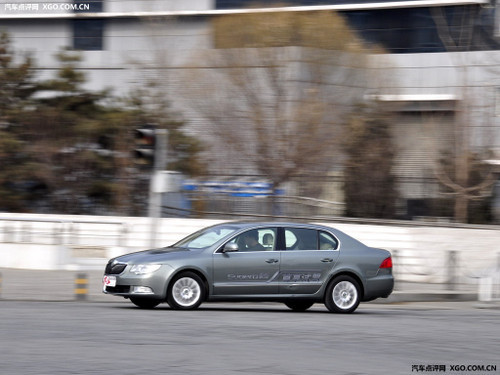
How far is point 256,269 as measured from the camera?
45.1ft

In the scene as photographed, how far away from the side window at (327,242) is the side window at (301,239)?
3.5 inches

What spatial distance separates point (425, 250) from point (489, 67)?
45.7 ft

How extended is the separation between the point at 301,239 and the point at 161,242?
Result: 11.0 m

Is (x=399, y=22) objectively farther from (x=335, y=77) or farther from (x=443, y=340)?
(x=443, y=340)

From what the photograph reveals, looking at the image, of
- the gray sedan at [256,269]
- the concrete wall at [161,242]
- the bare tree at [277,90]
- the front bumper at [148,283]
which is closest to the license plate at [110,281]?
the gray sedan at [256,269]

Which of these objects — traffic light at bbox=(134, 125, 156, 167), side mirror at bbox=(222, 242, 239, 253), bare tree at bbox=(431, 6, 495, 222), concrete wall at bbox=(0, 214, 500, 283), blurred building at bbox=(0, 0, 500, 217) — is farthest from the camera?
blurred building at bbox=(0, 0, 500, 217)

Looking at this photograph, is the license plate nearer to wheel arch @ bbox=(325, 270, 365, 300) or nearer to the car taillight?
wheel arch @ bbox=(325, 270, 365, 300)

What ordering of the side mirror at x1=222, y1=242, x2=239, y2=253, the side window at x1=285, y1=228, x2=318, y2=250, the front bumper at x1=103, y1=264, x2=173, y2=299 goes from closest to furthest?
the front bumper at x1=103, y1=264, x2=173, y2=299, the side mirror at x1=222, y1=242, x2=239, y2=253, the side window at x1=285, y1=228, x2=318, y2=250

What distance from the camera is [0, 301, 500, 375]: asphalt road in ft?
27.5

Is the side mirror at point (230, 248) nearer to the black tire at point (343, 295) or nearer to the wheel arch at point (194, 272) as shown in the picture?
the wheel arch at point (194, 272)

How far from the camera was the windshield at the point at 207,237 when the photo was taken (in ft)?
45.6

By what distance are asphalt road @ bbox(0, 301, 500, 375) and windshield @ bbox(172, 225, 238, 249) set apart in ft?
3.53

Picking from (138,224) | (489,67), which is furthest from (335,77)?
(138,224)

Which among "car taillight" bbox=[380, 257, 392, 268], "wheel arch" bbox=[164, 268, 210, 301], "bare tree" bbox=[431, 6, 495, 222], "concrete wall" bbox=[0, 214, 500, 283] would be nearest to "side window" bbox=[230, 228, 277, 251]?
"wheel arch" bbox=[164, 268, 210, 301]
